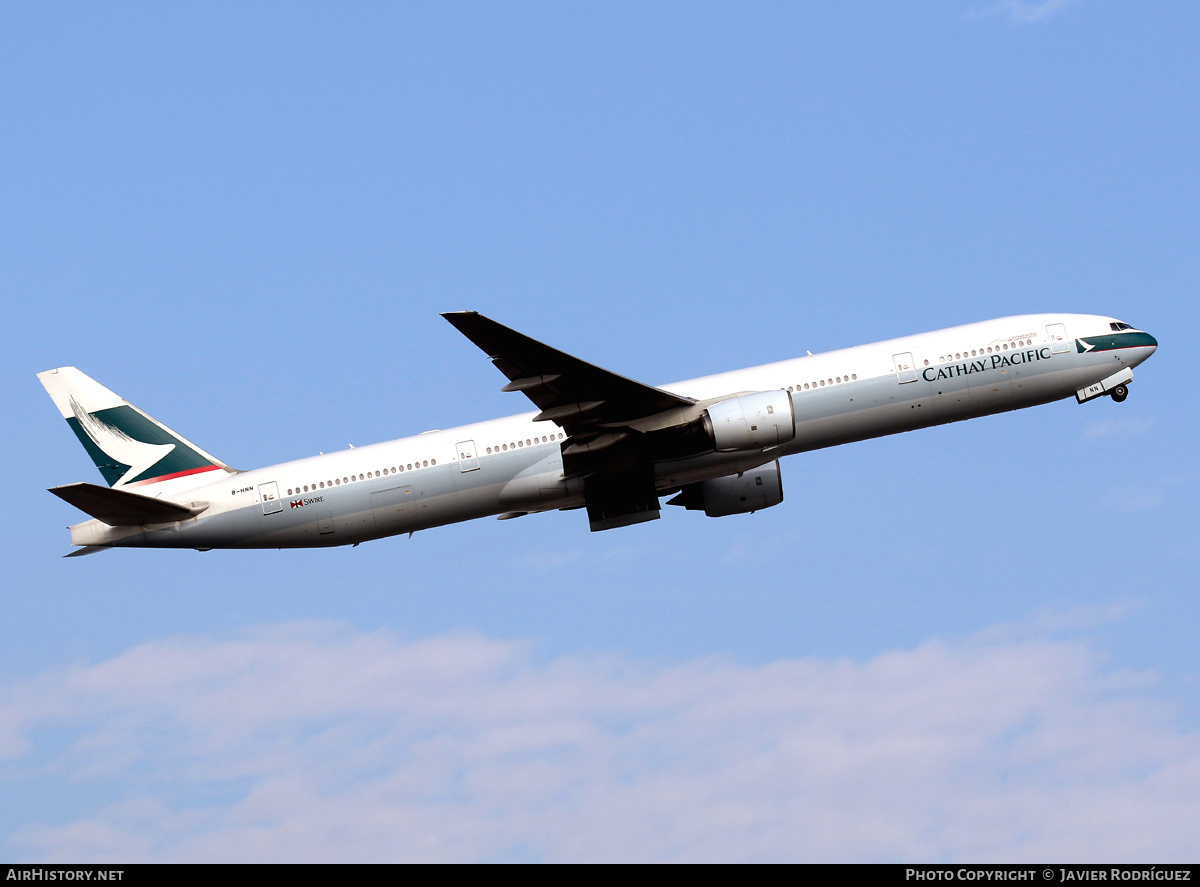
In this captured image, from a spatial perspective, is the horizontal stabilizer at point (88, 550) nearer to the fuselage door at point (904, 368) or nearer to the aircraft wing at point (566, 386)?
the aircraft wing at point (566, 386)

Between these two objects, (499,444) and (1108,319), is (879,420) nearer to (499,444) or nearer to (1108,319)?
(1108,319)

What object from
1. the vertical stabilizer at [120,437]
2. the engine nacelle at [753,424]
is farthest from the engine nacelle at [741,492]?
the vertical stabilizer at [120,437]

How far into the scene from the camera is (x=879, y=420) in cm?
3859

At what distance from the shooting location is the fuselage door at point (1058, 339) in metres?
39.0

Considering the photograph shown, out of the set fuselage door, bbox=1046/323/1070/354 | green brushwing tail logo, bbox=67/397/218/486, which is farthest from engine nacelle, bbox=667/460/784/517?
green brushwing tail logo, bbox=67/397/218/486

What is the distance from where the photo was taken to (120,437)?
142ft

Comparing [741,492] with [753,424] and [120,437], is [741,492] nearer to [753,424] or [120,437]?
[753,424]

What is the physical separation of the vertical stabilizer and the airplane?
6.58 ft

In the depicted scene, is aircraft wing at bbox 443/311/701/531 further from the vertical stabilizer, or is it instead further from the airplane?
the vertical stabilizer

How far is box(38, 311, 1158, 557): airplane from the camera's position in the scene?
37750 mm

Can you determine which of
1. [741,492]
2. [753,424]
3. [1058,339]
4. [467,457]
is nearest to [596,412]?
[467,457]
